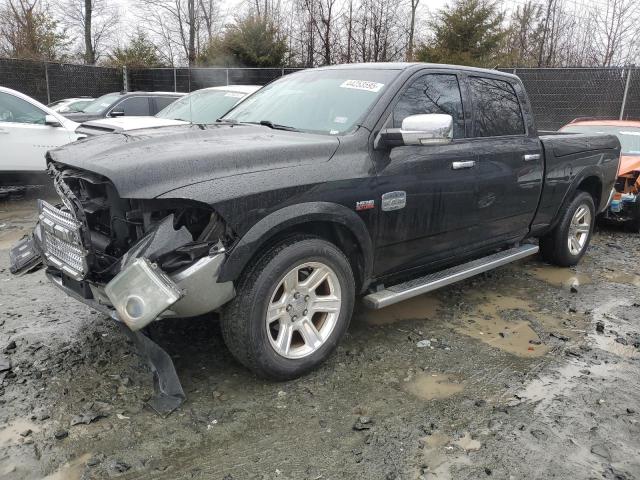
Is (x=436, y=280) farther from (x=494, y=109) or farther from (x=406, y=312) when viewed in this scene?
(x=494, y=109)

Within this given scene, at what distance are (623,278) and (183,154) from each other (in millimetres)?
4958

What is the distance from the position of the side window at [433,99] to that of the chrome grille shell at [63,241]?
209 cm

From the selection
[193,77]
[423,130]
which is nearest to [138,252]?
[423,130]

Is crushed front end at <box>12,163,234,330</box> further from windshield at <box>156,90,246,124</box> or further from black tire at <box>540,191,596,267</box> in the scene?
windshield at <box>156,90,246,124</box>

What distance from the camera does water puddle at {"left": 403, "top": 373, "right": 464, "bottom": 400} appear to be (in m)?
3.22

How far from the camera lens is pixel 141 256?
265cm

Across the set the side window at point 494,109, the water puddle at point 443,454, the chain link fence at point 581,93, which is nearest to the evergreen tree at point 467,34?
the chain link fence at point 581,93

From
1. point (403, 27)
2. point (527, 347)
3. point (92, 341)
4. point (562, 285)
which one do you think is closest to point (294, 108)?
point (92, 341)

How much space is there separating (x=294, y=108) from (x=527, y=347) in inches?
96.4

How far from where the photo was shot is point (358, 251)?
11.4 ft

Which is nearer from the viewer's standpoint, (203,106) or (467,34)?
(203,106)

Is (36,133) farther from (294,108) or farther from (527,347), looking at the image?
(527,347)

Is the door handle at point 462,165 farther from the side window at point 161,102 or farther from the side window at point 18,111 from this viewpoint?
the side window at point 161,102

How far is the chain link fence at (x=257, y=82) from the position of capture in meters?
13.0
